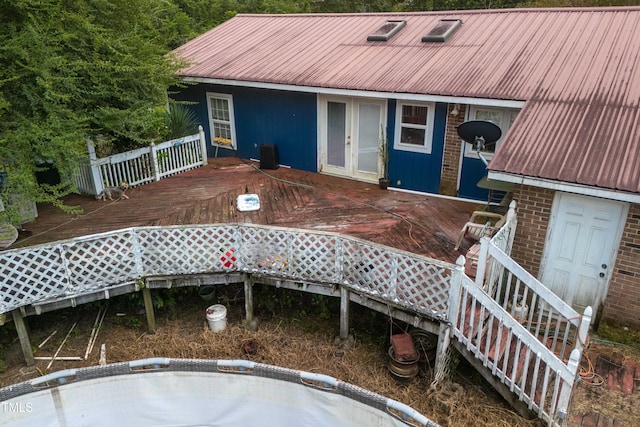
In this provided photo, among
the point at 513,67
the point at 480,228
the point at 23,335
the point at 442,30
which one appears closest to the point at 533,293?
the point at 480,228

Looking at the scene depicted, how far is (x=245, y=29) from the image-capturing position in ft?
49.1

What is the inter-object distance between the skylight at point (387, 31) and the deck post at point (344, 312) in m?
7.23

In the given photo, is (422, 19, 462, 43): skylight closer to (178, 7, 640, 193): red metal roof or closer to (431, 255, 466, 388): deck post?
(178, 7, 640, 193): red metal roof

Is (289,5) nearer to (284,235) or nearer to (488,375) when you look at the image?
(284,235)

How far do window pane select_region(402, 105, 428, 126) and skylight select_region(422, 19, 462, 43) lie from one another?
2.25m

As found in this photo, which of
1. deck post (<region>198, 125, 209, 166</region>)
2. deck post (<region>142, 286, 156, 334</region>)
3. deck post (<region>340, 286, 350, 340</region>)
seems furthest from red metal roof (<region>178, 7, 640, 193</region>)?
deck post (<region>142, 286, 156, 334</region>)

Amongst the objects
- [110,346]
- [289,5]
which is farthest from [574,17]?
[289,5]

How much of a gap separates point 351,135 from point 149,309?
5.93 m

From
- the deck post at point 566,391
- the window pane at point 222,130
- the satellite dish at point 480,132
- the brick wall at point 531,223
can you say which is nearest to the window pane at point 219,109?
the window pane at point 222,130

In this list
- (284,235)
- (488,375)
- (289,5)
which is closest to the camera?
(488,375)

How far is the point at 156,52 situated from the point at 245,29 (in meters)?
5.42

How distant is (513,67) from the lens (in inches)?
372

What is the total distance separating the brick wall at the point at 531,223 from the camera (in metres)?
7.30

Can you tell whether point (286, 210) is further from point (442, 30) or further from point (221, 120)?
point (442, 30)
